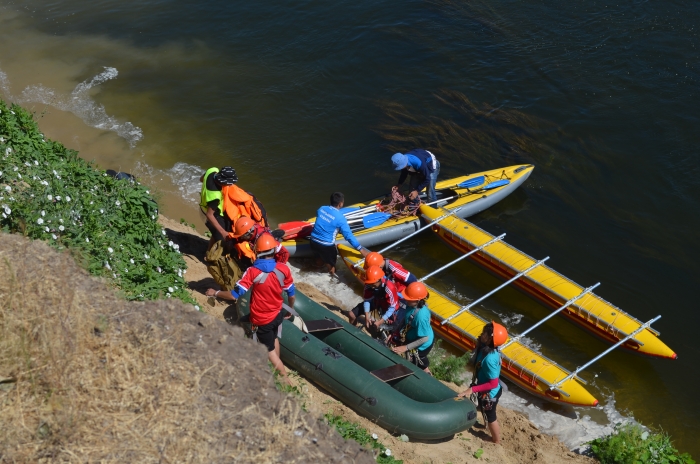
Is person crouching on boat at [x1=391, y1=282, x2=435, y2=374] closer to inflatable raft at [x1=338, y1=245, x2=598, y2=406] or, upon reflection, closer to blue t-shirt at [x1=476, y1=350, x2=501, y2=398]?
blue t-shirt at [x1=476, y1=350, x2=501, y2=398]

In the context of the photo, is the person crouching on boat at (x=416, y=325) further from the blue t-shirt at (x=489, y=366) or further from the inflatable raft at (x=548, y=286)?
the inflatable raft at (x=548, y=286)

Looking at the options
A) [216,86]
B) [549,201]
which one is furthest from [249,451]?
[216,86]

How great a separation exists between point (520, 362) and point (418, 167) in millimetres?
4332

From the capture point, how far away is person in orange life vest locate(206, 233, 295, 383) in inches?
283

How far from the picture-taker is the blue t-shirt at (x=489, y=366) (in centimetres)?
758

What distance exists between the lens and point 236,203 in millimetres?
9227

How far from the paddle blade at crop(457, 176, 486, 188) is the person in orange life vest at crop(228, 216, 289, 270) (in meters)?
5.74

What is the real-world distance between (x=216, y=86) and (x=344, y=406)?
1227 cm

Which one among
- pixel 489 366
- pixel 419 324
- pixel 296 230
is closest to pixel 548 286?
pixel 419 324

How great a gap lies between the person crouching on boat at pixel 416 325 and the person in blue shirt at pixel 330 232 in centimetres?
249

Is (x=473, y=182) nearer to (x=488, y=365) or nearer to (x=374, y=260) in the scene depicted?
(x=374, y=260)

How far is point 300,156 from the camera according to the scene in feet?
51.8

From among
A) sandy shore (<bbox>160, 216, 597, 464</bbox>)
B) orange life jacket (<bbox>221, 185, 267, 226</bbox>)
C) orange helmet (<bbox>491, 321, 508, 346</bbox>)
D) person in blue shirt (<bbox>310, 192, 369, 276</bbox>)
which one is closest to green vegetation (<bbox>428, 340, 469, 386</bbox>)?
sandy shore (<bbox>160, 216, 597, 464</bbox>)

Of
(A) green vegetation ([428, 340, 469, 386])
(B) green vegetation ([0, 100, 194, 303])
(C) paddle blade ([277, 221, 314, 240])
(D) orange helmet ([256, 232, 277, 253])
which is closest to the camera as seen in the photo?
(D) orange helmet ([256, 232, 277, 253])
